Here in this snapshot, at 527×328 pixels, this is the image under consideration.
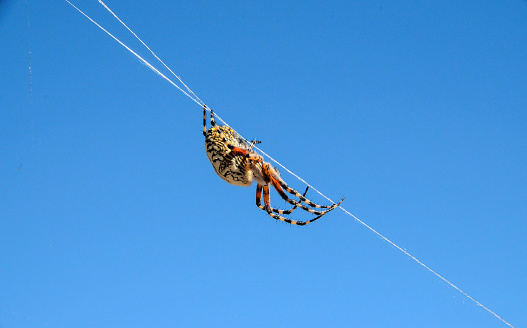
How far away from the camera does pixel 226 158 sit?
1107 centimetres

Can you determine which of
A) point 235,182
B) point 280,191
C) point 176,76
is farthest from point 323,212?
point 176,76

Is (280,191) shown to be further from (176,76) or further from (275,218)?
(176,76)

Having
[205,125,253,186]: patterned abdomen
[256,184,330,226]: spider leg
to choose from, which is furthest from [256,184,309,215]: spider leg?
[205,125,253,186]: patterned abdomen

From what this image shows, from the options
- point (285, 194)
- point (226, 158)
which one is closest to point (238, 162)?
point (226, 158)

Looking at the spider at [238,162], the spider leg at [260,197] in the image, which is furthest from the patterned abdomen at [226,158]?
the spider leg at [260,197]

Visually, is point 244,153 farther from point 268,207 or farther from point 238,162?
point 268,207

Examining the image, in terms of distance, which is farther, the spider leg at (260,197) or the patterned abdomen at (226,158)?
the spider leg at (260,197)

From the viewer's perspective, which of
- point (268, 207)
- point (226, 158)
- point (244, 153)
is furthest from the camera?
point (268, 207)

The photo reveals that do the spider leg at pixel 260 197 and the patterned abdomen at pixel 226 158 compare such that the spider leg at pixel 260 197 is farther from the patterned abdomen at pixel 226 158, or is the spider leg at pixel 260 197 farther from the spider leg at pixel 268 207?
the patterned abdomen at pixel 226 158

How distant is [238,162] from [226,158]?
0.22 meters

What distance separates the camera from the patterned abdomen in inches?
436

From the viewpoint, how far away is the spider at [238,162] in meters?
11.1

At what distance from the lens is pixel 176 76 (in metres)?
9.98

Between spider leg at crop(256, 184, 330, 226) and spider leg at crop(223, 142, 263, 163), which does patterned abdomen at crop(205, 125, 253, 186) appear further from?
spider leg at crop(256, 184, 330, 226)
